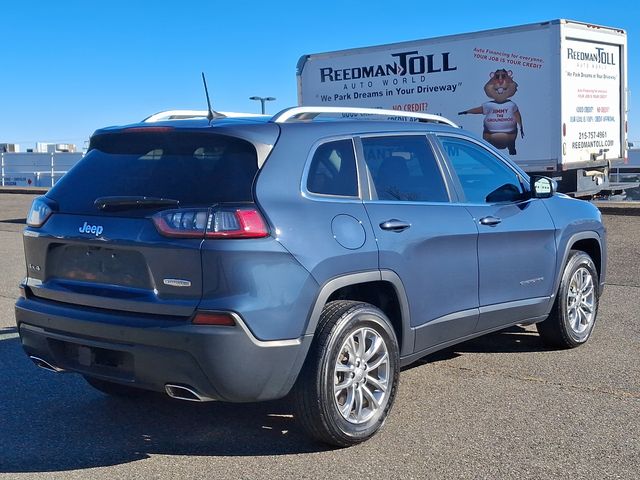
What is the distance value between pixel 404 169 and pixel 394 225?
1.82 ft

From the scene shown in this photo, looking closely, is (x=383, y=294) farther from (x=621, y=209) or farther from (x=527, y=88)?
(x=621, y=209)

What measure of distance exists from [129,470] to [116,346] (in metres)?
0.64

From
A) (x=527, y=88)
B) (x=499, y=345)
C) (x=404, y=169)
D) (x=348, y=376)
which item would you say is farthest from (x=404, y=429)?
(x=527, y=88)

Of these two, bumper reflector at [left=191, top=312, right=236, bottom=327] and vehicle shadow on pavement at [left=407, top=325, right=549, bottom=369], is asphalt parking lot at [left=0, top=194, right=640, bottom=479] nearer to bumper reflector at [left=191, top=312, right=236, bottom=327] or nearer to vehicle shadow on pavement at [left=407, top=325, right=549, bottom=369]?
vehicle shadow on pavement at [left=407, top=325, right=549, bottom=369]

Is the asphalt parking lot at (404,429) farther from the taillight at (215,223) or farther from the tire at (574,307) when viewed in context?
the taillight at (215,223)

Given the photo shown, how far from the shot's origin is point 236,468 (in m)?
4.12

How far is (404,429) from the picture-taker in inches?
183

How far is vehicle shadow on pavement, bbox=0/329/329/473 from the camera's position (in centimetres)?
433

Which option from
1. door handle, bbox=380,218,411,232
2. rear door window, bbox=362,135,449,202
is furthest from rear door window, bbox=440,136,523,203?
door handle, bbox=380,218,411,232

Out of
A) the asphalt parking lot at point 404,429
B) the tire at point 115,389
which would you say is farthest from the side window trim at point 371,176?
the tire at point 115,389

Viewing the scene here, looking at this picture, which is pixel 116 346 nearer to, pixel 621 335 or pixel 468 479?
pixel 468 479

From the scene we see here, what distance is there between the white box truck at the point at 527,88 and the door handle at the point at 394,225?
11630 millimetres

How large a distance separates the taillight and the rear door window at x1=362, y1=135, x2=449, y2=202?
101cm

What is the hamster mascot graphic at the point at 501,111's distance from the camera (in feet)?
52.5
